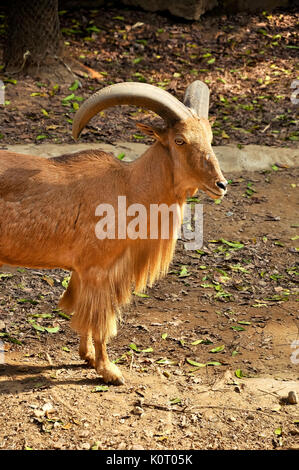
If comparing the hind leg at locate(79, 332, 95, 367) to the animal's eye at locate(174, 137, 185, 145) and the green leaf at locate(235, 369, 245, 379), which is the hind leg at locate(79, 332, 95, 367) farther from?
the animal's eye at locate(174, 137, 185, 145)

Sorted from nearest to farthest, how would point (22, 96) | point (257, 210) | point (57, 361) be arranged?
point (57, 361), point (257, 210), point (22, 96)

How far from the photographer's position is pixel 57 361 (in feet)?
20.6

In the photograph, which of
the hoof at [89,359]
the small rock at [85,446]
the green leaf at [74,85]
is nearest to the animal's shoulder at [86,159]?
the hoof at [89,359]

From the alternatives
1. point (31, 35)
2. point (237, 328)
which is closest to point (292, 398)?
point (237, 328)

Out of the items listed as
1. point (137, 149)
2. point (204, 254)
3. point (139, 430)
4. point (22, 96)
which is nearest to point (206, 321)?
point (204, 254)

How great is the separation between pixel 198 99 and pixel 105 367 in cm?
256

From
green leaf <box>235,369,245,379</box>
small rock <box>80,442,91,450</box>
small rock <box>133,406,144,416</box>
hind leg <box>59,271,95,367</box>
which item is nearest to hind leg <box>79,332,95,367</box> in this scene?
hind leg <box>59,271,95,367</box>

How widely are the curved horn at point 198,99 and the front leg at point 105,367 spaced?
7.34ft

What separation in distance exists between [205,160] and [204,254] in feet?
10.6

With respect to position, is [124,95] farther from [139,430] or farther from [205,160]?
[139,430]

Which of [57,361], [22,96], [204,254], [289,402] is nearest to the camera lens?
[289,402]

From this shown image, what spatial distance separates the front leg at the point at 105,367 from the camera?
5.92 m

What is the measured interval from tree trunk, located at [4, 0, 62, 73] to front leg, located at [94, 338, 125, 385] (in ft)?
25.1

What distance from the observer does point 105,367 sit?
5.96 metres
